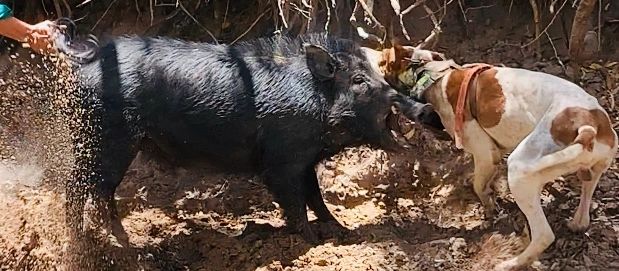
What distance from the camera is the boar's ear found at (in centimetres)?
391

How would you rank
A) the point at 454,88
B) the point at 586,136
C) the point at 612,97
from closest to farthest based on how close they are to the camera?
the point at 586,136, the point at 454,88, the point at 612,97

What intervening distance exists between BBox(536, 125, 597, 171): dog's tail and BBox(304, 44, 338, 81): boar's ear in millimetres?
1158

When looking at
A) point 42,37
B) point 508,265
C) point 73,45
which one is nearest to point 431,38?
point 508,265

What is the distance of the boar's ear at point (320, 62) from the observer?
391 centimetres

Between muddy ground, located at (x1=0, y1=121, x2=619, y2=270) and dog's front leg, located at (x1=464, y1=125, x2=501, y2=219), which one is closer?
muddy ground, located at (x1=0, y1=121, x2=619, y2=270)

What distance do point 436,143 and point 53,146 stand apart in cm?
208

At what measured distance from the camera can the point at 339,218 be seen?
170 inches

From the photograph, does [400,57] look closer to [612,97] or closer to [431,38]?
[431,38]

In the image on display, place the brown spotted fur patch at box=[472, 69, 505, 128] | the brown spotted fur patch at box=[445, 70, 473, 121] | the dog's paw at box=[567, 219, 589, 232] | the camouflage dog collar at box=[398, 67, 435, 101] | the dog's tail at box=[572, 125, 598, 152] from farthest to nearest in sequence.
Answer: the camouflage dog collar at box=[398, 67, 435, 101] < the brown spotted fur patch at box=[445, 70, 473, 121] < the brown spotted fur patch at box=[472, 69, 505, 128] < the dog's paw at box=[567, 219, 589, 232] < the dog's tail at box=[572, 125, 598, 152]

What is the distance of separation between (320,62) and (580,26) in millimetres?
1560

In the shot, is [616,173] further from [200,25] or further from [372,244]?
[200,25]

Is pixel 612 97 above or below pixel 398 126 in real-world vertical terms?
below

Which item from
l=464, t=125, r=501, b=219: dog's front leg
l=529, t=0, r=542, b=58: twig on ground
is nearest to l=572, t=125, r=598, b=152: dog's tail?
l=464, t=125, r=501, b=219: dog's front leg

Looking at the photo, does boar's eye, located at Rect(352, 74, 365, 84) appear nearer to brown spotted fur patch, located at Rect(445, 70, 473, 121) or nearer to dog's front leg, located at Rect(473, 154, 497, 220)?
brown spotted fur patch, located at Rect(445, 70, 473, 121)
